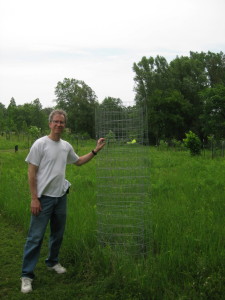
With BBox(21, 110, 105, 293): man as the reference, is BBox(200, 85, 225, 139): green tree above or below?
above

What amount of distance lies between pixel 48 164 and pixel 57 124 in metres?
0.42

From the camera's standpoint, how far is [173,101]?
113 feet

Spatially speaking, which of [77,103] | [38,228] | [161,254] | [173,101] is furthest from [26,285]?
[77,103]

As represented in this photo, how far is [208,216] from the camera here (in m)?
4.64

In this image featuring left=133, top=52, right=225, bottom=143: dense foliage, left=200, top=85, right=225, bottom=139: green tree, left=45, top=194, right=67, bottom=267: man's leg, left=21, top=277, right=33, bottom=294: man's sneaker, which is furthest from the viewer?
left=133, top=52, right=225, bottom=143: dense foliage

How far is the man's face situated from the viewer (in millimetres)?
3480

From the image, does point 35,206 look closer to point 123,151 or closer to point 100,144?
point 100,144

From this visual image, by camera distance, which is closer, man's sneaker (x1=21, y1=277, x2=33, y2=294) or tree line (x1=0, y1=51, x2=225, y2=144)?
man's sneaker (x1=21, y1=277, x2=33, y2=294)

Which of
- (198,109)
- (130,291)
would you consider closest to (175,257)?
(130,291)

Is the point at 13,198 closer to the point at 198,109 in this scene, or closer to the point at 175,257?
the point at 175,257

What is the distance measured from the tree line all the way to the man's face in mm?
27521

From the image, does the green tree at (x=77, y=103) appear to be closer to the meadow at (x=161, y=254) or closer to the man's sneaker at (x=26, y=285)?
the meadow at (x=161, y=254)

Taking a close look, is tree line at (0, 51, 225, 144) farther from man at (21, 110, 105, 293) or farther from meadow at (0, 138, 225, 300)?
man at (21, 110, 105, 293)

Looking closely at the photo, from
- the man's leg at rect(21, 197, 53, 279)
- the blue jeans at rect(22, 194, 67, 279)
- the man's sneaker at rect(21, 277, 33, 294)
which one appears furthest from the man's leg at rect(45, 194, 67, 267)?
the man's sneaker at rect(21, 277, 33, 294)
